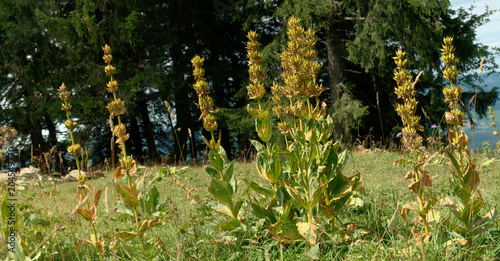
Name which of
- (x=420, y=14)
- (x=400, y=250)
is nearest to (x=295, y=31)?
(x=400, y=250)

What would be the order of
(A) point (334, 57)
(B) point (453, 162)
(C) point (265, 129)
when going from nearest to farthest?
(B) point (453, 162) → (C) point (265, 129) → (A) point (334, 57)

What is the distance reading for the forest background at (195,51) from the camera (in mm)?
9336

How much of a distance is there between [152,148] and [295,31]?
1195 centimetres

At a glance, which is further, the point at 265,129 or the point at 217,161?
the point at 265,129

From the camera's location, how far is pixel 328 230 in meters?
2.26

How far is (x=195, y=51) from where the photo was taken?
41.4ft

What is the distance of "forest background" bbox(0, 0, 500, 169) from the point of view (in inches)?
368

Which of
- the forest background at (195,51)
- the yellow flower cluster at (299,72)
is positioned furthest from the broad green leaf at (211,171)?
the forest background at (195,51)

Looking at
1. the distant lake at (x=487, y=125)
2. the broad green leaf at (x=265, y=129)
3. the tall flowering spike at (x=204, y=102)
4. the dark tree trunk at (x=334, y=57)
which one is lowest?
the distant lake at (x=487, y=125)

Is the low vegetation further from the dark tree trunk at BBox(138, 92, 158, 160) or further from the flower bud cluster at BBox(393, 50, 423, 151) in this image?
the dark tree trunk at BBox(138, 92, 158, 160)

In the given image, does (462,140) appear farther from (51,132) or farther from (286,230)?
(51,132)

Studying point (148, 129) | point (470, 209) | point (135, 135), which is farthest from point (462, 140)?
point (135, 135)

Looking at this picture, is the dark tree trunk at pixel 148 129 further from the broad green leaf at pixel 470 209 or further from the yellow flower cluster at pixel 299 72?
the broad green leaf at pixel 470 209

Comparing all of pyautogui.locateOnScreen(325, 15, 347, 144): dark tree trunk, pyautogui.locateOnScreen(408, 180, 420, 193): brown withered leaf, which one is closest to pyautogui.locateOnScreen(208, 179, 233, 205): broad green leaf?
pyautogui.locateOnScreen(408, 180, 420, 193): brown withered leaf
